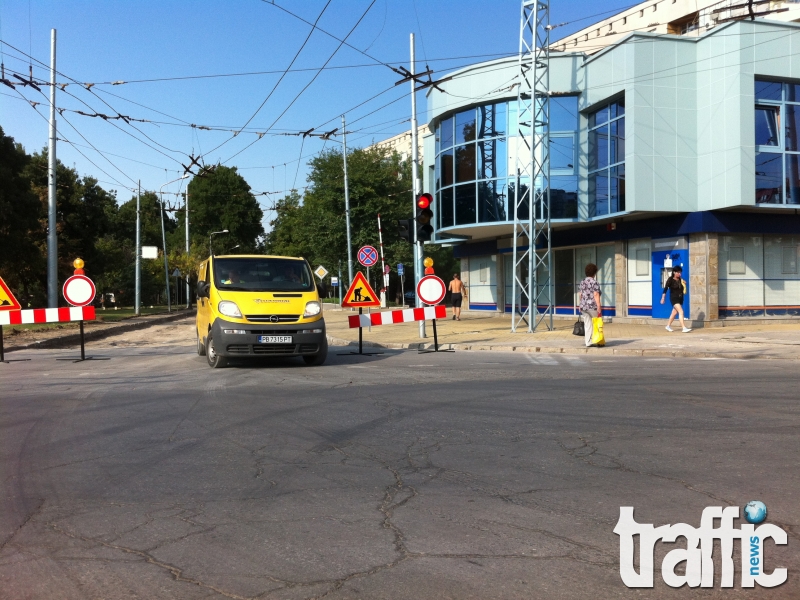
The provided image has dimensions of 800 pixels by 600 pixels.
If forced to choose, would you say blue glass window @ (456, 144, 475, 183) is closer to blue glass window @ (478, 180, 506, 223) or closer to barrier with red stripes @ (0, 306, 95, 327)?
blue glass window @ (478, 180, 506, 223)

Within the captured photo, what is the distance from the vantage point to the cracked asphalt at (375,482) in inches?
147

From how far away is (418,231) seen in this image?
18469 millimetres

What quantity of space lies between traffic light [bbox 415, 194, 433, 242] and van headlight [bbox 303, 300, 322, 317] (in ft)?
16.3

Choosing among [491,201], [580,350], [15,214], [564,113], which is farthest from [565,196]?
[15,214]

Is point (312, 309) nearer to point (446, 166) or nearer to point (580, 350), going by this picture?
point (580, 350)

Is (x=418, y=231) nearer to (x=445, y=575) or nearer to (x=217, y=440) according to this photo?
(x=217, y=440)

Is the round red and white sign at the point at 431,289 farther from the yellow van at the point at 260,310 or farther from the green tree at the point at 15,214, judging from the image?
the green tree at the point at 15,214

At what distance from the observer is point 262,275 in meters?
14.1

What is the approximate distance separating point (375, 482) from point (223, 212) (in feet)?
261

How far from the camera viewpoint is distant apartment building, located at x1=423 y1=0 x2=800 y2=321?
75.2 ft

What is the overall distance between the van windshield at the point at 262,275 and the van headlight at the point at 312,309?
0.47 meters

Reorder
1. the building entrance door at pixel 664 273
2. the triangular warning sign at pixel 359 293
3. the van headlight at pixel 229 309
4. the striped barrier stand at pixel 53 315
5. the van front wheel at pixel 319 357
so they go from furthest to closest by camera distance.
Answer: the building entrance door at pixel 664 273 < the triangular warning sign at pixel 359 293 < the striped barrier stand at pixel 53 315 < the van front wheel at pixel 319 357 < the van headlight at pixel 229 309

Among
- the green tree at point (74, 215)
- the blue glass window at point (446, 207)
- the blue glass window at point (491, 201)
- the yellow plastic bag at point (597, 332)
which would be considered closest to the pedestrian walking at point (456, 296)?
the blue glass window at point (446, 207)

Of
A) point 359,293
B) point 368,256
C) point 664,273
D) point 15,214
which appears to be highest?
A: point 15,214
